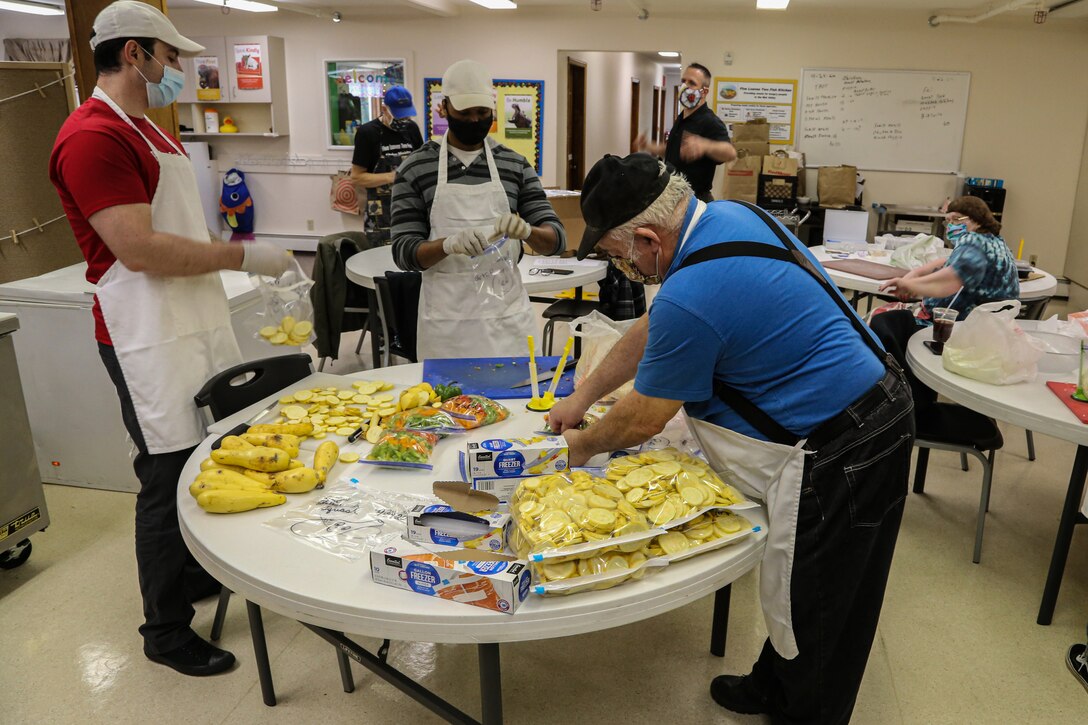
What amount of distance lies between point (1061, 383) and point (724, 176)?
6.68 metres

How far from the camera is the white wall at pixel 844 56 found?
320 inches

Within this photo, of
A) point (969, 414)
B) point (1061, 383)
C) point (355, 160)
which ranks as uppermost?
point (355, 160)

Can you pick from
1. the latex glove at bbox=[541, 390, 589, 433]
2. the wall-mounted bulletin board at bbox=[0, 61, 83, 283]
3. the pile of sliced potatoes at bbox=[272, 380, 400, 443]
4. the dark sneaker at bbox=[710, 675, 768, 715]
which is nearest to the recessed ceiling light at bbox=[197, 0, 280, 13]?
the wall-mounted bulletin board at bbox=[0, 61, 83, 283]

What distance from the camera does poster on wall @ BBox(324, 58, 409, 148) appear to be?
9156mm

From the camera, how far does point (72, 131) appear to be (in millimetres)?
1906

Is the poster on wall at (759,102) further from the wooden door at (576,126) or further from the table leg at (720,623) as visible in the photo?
the table leg at (720,623)

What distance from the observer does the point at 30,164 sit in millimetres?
3615

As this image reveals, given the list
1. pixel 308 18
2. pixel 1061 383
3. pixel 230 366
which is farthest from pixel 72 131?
pixel 308 18

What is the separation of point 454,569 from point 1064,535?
7.57ft

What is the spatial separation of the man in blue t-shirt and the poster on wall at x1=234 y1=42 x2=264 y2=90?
874 centimetres

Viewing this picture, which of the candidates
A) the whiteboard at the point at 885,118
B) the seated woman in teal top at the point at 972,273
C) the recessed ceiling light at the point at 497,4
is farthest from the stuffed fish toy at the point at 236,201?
the seated woman in teal top at the point at 972,273

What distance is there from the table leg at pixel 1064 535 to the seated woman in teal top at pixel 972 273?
3.77 feet

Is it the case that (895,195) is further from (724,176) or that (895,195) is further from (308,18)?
(308,18)

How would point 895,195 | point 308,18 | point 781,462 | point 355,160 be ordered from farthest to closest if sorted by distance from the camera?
point 308,18, point 895,195, point 355,160, point 781,462
